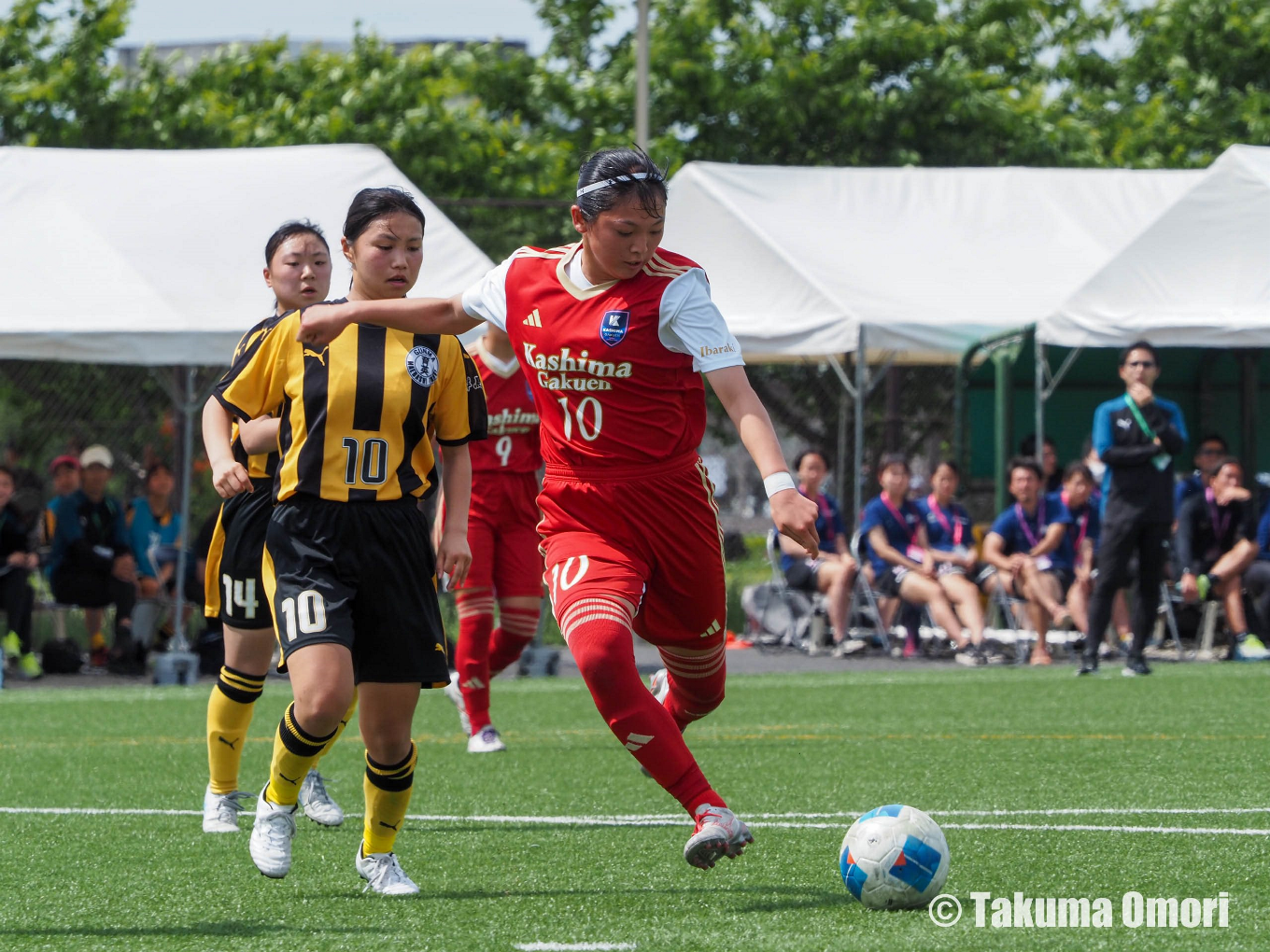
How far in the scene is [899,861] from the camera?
4285 mm

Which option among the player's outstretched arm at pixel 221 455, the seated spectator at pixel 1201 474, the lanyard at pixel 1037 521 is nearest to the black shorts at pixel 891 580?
the lanyard at pixel 1037 521

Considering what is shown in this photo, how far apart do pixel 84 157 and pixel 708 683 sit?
10627mm

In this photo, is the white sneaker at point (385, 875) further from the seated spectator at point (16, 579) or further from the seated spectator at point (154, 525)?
the seated spectator at point (154, 525)

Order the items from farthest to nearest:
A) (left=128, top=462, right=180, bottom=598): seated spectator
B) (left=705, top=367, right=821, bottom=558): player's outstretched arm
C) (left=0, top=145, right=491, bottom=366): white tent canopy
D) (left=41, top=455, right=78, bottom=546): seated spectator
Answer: (left=128, top=462, right=180, bottom=598): seated spectator, (left=41, top=455, right=78, bottom=546): seated spectator, (left=0, top=145, right=491, bottom=366): white tent canopy, (left=705, top=367, right=821, bottom=558): player's outstretched arm

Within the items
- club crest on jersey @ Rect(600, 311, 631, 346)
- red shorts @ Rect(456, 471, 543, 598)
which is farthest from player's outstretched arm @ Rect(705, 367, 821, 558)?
red shorts @ Rect(456, 471, 543, 598)

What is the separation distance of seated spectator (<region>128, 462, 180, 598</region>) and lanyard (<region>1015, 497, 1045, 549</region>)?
22.4 feet

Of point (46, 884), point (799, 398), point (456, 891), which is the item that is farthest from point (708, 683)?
point (799, 398)

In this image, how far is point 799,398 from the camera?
18406mm

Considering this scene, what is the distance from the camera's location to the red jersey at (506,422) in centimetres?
Result: 809

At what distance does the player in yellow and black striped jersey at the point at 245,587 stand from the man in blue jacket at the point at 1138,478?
6.98 metres

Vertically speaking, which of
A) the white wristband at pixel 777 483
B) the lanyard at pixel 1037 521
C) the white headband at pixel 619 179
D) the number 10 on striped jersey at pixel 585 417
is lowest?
the lanyard at pixel 1037 521

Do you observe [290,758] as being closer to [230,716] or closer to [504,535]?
[230,716]

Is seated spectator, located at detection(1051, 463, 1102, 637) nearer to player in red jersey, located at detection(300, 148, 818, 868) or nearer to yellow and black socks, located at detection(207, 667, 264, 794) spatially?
yellow and black socks, located at detection(207, 667, 264, 794)

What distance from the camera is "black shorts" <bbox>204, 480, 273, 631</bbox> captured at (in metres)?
5.65
